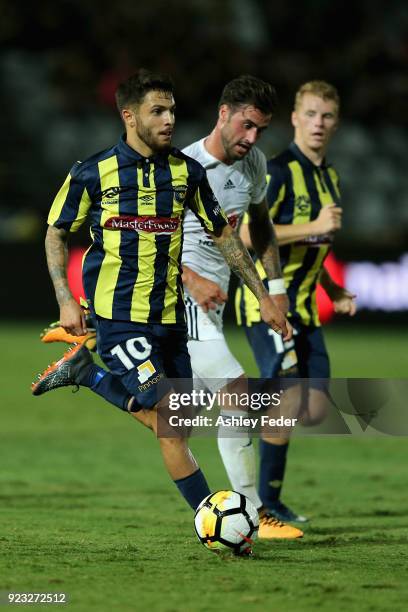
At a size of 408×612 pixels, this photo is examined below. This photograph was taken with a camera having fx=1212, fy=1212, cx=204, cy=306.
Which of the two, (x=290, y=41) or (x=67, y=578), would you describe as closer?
(x=67, y=578)

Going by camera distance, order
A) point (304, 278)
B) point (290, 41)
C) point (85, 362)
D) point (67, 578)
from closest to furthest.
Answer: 1. point (67, 578)
2. point (85, 362)
3. point (304, 278)
4. point (290, 41)

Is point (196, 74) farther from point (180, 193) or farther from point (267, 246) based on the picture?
point (180, 193)

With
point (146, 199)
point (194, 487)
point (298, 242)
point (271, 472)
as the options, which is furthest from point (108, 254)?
point (271, 472)

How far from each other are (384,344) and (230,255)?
10555mm

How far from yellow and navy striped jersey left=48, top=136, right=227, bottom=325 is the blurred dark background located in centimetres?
1254

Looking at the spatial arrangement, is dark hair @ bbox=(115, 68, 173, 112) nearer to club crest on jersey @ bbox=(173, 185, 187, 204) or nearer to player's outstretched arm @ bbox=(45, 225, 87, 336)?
club crest on jersey @ bbox=(173, 185, 187, 204)

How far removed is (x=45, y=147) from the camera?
738 inches

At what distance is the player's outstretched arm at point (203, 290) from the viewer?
577cm

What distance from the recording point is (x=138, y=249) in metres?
5.08

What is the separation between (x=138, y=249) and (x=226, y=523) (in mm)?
1189

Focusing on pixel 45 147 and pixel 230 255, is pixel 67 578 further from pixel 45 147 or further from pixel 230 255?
pixel 45 147

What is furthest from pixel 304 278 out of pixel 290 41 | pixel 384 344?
pixel 290 41

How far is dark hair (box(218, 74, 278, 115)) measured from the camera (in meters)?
5.55

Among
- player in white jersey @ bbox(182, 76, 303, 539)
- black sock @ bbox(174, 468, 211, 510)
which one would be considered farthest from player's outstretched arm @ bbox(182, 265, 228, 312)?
black sock @ bbox(174, 468, 211, 510)
